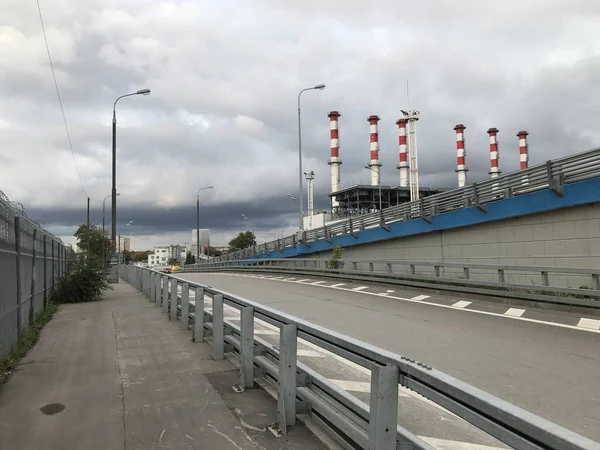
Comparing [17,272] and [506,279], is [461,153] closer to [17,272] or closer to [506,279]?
[506,279]

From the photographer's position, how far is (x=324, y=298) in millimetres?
15375

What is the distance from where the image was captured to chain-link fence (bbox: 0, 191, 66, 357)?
698 centimetres

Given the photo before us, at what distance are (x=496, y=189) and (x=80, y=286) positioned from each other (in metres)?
15.7

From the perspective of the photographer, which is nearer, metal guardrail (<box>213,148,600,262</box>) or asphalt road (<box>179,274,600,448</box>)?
asphalt road (<box>179,274,600,448</box>)

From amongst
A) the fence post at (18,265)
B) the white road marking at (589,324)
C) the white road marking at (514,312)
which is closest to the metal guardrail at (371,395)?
the fence post at (18,265)

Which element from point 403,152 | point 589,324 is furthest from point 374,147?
point 589,324

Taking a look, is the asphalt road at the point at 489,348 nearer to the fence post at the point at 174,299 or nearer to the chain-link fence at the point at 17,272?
the fence post at the point at 174,299

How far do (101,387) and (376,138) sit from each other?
78872mm

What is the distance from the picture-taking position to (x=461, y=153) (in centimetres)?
8719

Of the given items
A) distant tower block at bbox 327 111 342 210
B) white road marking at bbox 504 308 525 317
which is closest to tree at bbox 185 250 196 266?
distant tower block at bbox 327 111 342 210

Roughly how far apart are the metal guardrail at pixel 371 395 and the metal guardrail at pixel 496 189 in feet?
42.5

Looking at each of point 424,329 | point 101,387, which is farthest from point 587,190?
point 101,387

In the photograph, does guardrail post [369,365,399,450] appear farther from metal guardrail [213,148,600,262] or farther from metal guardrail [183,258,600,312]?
metal guardrail [213,148,600,262]

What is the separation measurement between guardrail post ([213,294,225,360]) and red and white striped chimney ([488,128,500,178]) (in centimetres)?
8821
